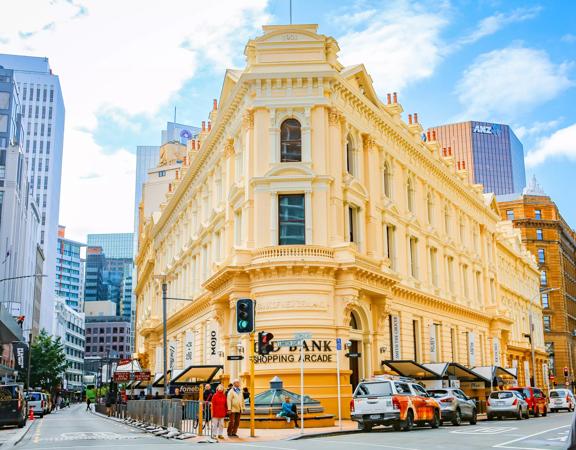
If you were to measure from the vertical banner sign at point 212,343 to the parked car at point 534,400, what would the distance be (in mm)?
15809

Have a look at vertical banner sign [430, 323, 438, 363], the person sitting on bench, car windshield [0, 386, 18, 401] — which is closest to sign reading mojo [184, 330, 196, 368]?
car windshield [0, 386, 18, 401]

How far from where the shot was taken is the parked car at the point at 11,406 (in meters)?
32.2

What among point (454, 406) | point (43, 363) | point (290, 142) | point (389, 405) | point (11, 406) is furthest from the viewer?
point (43, 363)

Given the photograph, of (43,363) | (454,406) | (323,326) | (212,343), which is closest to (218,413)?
(323,326)

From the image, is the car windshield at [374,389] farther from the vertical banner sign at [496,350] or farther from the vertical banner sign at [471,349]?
the vertical banner sign at [496,350]

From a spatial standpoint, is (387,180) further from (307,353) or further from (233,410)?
(233,410)

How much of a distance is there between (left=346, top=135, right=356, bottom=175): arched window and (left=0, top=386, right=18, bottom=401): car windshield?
19.2 m

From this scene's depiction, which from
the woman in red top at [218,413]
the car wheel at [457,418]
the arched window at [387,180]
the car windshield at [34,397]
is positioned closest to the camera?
the woman in red top at [218,413]

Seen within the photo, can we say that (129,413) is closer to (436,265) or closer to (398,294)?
(398,294)

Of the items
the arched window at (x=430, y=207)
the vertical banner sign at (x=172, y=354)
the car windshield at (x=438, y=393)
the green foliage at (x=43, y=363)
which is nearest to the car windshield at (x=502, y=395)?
the car windshield at (x=438, y=393)

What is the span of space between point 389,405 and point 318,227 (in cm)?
1076

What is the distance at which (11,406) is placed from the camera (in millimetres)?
32469

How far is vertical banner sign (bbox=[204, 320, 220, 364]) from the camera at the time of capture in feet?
127

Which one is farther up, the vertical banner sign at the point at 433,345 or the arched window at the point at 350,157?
the arched window at the point at 350,157
